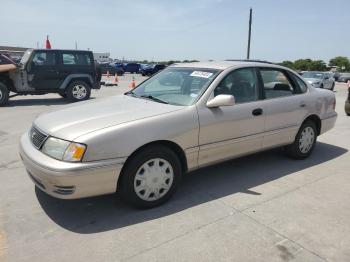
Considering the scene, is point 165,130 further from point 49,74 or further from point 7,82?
point 7,82

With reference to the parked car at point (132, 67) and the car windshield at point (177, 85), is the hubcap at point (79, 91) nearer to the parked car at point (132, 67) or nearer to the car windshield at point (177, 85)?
the car windshield at point (177, 85)

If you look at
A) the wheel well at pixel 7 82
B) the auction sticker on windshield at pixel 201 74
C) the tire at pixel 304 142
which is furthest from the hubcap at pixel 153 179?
the wheel well at pixel 7 82

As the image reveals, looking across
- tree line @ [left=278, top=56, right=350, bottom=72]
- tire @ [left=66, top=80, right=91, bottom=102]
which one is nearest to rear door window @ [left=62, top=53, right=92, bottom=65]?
tire @ [left=66, top=80, right=91, bottom=102]

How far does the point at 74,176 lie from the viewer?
10.2 ft

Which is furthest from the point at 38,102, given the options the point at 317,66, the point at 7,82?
the point at 317,66

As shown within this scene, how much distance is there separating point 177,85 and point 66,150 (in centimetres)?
184

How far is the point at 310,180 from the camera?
4590mm

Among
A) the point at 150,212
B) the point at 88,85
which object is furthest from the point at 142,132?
the point at 88,85

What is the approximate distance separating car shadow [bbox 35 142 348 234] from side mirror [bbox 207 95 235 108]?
1.08 m

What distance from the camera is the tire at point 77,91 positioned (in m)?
12.1

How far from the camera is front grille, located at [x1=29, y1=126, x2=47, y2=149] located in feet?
11.3

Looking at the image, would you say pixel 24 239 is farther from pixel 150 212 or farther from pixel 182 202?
pixel 182 202

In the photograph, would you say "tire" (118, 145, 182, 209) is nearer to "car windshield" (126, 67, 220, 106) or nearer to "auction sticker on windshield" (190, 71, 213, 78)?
"car windshield" (126, 67, 220, 106)

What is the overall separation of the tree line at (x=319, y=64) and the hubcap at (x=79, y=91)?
45.5m
